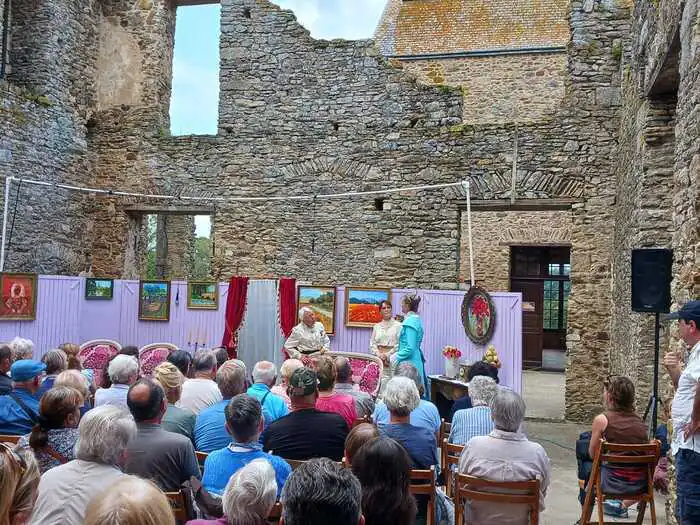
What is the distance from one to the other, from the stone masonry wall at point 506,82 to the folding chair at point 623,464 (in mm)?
12731

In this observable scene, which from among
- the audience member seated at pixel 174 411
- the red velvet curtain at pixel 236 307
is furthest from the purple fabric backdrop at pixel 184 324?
the audience member seated at pixel 174 411

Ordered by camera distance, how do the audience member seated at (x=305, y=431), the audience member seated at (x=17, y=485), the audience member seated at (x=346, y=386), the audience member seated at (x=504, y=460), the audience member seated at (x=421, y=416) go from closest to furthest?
the audience member seated at (x=17, y=485), the audience member seated at (x=504, y=460), the audience member seated at (x=305, y=431), the audience member seated at (x=421, y=416), the audience member seated at (x=346, y=386)

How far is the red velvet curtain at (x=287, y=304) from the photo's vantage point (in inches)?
372

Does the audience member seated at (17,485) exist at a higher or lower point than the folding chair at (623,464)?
higher

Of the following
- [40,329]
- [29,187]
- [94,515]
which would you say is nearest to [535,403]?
[40,329]

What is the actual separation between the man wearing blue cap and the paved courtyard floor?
3.85 meters

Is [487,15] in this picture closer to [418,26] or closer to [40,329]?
[418,26]

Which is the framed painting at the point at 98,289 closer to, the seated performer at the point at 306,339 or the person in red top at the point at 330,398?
the seated performer at the point at 306,339

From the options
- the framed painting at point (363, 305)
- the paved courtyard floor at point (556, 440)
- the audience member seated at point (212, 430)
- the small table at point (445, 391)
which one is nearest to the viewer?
the audience member seated at point (212, 430)

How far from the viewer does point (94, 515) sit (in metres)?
1.64

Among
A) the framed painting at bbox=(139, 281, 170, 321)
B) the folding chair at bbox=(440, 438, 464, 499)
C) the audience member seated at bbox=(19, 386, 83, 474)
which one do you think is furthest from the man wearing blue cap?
the framed painting at bbox=(139, 281, 170, 321)

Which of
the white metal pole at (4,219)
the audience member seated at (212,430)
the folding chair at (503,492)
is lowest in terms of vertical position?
the folding chair at (503,492)

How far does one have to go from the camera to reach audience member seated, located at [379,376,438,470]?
3727 millimetres

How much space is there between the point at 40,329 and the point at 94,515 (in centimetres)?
857
